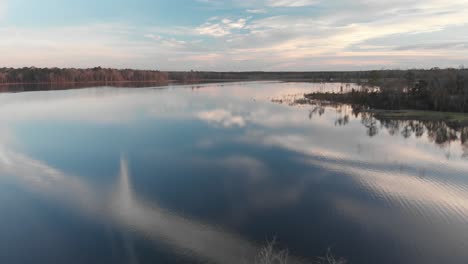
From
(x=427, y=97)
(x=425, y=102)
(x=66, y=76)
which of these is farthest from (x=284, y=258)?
(x=66, y=76)

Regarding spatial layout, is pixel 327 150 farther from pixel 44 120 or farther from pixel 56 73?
pixel 56 73

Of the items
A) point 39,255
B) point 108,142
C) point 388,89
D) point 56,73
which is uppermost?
point 56,73

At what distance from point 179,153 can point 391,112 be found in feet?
64.9

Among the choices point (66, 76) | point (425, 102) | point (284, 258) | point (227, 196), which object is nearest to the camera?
point (284, 258)

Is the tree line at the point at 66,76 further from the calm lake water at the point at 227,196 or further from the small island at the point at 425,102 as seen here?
the small island at the point at 425,102

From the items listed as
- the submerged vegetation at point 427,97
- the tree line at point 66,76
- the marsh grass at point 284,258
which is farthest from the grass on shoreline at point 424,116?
the tree line at point 66,76

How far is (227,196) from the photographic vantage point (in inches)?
340

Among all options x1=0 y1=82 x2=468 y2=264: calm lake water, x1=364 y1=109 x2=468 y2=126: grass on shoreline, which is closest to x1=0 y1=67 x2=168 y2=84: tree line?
x1=0 y1=82 x2=468 y2=264: calm lake water

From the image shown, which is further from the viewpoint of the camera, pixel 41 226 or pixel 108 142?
pixel 108 142

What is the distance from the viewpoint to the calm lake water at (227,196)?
20.5 feet

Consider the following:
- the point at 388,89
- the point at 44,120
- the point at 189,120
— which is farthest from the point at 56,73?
the point at 388,89

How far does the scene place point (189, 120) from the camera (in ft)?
67.5

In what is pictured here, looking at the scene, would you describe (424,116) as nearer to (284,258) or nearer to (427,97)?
(427,97)

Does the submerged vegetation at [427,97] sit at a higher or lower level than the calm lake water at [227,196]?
higher
